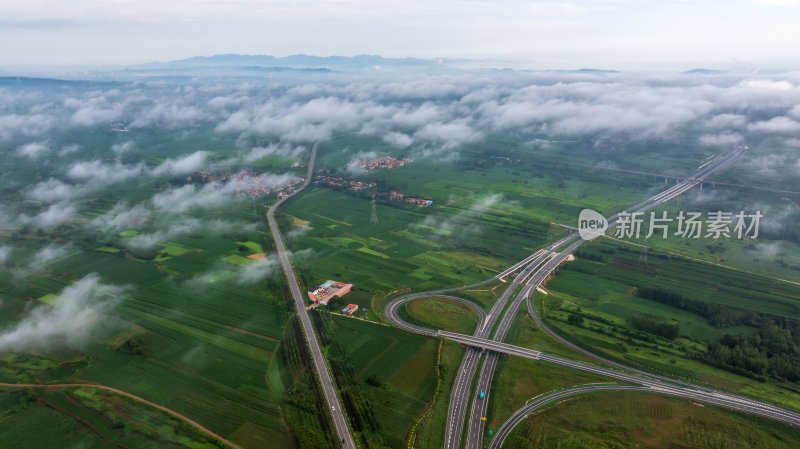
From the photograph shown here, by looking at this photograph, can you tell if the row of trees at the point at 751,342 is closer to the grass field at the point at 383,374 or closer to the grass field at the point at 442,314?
the grass field at the point at 442,314

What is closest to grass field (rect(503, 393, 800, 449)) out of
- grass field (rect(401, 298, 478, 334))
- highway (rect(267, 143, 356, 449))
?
highway (rect(267, 143, 356, 449))

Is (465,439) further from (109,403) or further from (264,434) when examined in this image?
(109,403)

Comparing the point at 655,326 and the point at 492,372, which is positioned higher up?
the point at 655,326

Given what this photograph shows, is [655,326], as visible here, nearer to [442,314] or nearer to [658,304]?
[658,304]

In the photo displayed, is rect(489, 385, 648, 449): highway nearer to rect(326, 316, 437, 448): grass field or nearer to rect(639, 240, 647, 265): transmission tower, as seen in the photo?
rect(326, 316, 437, 448): grass field

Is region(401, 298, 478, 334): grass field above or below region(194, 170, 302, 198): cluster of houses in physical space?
below

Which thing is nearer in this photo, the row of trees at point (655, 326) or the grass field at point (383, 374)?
the grass field at point (383, 374)

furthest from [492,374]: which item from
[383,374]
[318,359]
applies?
[318,359]

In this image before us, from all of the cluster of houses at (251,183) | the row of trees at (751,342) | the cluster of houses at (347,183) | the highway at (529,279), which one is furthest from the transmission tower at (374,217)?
the row of trees at (751,342)

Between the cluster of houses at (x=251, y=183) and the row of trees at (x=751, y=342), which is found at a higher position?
the cluster of houses at (x=251, y=183)

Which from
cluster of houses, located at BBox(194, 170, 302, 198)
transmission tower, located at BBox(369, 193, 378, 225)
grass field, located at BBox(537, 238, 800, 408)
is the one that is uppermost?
cluster of houses, located at BBox(194, 170, 302, 198)

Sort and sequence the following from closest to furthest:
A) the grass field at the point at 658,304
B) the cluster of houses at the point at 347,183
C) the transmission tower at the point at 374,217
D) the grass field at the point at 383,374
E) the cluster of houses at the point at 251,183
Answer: the grass field at the point at 383,374
the grass field at the point at 658,304
the transmission tower at the point at 374,217
the cluster of houses at the point at 251,183
the cluster of houses at the point at 347,183
